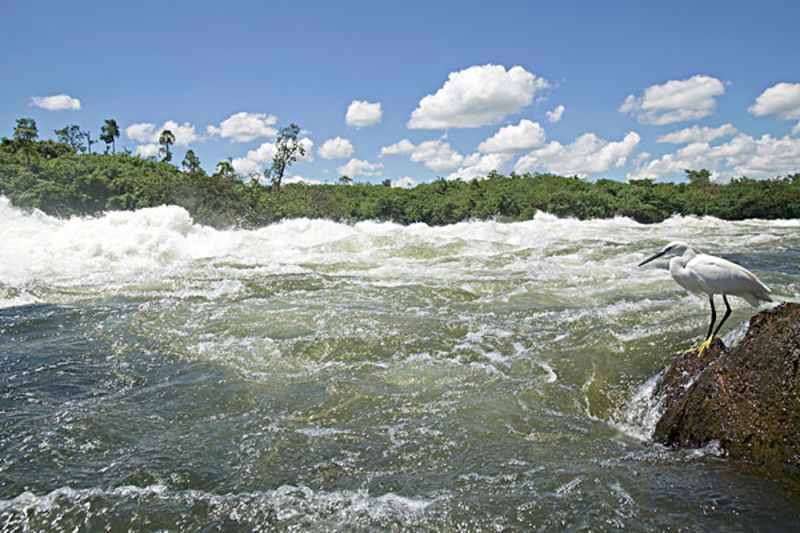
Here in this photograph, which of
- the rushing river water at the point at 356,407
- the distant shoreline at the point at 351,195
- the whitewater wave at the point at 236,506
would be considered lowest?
the whitewater wave at the point at 236,506

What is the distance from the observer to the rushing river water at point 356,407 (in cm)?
288

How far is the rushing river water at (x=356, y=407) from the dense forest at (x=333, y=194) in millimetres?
13432

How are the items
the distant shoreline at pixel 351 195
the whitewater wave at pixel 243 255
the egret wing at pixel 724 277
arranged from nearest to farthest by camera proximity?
the egret wing at pixel 724 277 → the whitewater wave at pixel 243 255 → the distant shoreline at pixel 351 195

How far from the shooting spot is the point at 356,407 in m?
4.35

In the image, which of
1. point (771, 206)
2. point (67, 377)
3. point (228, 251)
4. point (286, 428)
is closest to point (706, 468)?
point (286, 428)

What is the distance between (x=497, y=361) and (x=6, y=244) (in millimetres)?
13403

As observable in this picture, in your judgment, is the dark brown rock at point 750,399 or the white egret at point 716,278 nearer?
the dark brown rock at point 750,399

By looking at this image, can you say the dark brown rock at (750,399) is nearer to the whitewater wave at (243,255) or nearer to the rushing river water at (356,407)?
the rushing river water at (356,407)

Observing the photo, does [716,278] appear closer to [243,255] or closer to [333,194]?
[243,255]

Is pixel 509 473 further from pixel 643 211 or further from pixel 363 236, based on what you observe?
pixel 643 211

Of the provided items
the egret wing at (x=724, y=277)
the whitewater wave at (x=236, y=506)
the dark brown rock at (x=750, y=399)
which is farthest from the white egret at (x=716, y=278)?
the whitewater wave at (x=236, y=506)

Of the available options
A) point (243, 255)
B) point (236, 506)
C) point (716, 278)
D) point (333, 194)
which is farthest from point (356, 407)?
point (333, 194)

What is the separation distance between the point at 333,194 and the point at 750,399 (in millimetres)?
33746

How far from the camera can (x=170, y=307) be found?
7969mm
